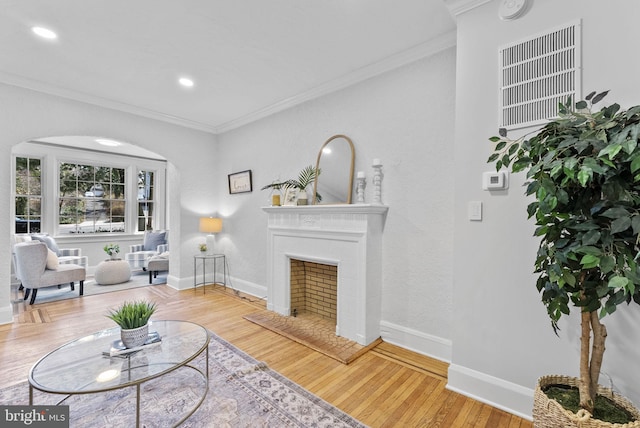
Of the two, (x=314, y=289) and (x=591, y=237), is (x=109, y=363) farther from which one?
(x=591, y=237)

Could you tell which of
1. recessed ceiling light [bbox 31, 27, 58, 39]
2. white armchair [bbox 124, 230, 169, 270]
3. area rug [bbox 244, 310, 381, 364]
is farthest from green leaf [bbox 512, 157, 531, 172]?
white armchair [bbox 124, 230, 169, 270]

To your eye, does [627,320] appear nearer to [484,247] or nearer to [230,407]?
[484,247]

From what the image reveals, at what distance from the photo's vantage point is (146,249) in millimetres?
6254

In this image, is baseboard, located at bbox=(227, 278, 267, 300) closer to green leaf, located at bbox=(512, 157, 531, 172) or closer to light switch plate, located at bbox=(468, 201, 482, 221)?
light switch plate, located at bbox=(468, 201, 482, 221)

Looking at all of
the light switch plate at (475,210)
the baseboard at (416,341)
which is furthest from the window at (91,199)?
the light switch plate at (475,210)

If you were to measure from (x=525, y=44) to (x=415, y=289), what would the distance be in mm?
1971

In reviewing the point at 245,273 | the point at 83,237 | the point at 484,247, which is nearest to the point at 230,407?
the point at 484,247

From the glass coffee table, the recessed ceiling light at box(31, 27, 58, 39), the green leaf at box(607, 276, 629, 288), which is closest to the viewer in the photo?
the green leaf at box(607, 276, 629, 288)

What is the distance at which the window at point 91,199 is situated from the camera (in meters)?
5.91

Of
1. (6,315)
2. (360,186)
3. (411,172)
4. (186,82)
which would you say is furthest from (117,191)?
(411,172)

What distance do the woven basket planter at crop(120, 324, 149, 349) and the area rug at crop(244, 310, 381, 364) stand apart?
140 centimetres

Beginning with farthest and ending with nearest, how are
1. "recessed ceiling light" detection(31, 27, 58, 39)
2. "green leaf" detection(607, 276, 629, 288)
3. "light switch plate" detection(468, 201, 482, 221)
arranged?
"recessed ceiling light" detection(31, 27, 58, 39) → "light switch plate" detection(468, 201, 482, 221) → "green leaf" detection(607, 276, 629, 288)

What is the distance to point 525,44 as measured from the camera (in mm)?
1775

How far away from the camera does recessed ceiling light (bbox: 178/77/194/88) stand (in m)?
3.22
